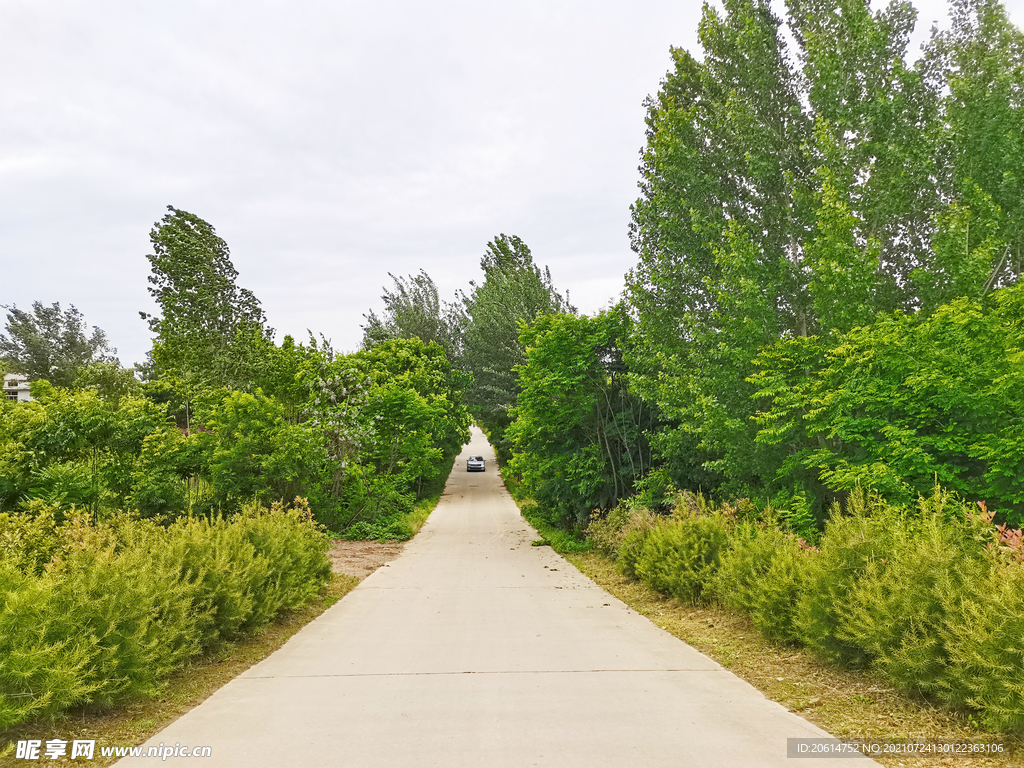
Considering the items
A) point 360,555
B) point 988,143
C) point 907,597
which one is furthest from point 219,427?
point 988,143

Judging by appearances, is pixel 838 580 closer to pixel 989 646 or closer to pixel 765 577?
pixel 765 577

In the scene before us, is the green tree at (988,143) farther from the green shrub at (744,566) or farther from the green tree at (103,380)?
the green tree at (103,380)

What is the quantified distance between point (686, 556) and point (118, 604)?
7.65 meters

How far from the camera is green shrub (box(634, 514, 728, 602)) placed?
9625 mm

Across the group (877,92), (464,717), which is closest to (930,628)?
(464,717)

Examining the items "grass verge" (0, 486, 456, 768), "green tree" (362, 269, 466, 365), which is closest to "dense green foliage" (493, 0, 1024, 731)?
"grass verge" (0, 486, 456, 768)

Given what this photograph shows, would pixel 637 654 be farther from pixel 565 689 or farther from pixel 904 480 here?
pixel 904 480

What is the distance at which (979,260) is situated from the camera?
396 inches

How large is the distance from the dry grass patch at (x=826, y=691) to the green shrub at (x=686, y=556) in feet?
1.96

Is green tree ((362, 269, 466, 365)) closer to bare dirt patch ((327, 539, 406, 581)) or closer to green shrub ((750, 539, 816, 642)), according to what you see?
bare dirt patch ((327, 539, 406, 581))

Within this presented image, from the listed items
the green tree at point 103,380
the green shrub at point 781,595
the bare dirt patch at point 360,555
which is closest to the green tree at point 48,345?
the green tree at point 103,380

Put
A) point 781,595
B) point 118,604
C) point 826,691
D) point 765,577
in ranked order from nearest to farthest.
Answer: point 118,604 → point 826,691 → point 781,595 → point 765,577

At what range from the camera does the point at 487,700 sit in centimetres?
529

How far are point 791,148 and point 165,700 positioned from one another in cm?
1458
